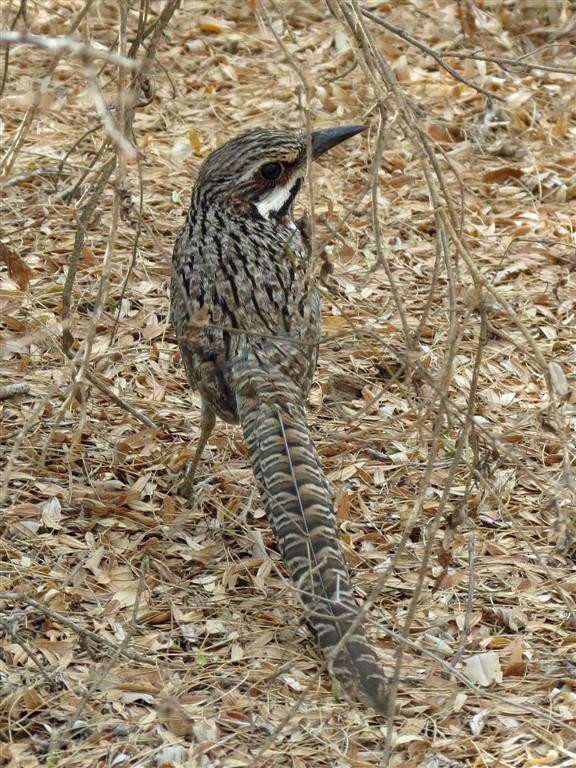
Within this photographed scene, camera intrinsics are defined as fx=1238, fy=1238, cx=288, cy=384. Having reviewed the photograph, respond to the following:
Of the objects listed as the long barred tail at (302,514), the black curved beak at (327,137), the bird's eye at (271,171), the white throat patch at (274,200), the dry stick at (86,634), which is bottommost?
the dry stick at (86,634)

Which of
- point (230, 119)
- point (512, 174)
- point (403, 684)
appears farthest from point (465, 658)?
point (230, 119)

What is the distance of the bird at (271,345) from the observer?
462cm

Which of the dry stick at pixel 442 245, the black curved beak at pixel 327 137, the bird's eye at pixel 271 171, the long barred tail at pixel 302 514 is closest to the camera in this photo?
the dry stick at pixel 442 245

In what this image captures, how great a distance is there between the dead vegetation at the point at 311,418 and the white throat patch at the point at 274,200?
687 millimetres

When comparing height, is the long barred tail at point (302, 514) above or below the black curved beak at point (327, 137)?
below

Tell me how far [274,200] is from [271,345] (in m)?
1.01

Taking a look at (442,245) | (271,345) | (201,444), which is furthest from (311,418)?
(442,245)

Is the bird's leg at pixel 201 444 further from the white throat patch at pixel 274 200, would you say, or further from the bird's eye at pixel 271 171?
the bird's eye at pixel 271 171

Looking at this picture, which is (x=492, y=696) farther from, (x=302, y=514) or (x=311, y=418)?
(x=311, y=418)

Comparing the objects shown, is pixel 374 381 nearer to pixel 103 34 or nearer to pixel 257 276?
pixel 257 276

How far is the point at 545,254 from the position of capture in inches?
312

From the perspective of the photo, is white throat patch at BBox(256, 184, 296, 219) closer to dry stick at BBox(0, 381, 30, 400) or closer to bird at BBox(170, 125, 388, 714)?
bird at BBox(170, 125, 388, 714)

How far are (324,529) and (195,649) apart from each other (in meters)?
0.75

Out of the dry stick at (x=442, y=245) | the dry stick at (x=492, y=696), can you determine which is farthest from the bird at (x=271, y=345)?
the dry stick at (x=442, y=245)
